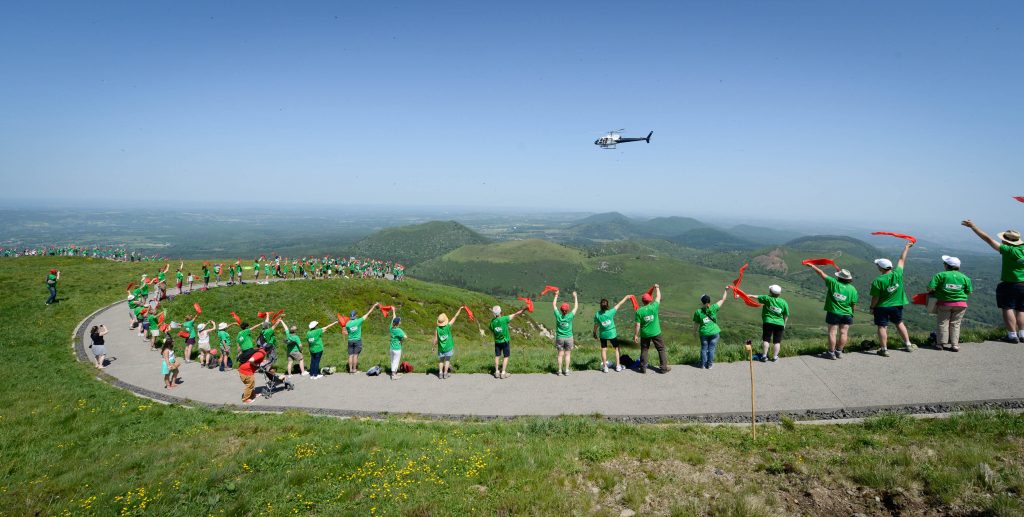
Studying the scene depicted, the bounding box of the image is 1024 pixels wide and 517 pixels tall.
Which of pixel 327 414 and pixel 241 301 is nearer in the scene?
pixel 327 414

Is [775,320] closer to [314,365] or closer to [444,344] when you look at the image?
[444,344]

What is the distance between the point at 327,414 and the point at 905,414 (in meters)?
14.6

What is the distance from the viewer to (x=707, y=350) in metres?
13.0

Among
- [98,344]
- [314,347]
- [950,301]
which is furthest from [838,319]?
[98,344]

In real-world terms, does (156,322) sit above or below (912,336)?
below

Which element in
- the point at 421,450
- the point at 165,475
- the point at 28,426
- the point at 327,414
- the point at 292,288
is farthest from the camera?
the point at 292,288

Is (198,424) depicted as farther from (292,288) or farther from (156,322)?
(292,288)

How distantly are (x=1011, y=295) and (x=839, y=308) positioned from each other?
4.50 meters

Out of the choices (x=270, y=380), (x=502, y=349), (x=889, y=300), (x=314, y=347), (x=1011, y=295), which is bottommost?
(x=270, y=380)

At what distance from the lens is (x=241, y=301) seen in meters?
33.6

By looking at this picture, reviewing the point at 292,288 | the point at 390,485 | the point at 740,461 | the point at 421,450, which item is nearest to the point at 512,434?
the point at 421,450

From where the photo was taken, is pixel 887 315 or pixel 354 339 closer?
pixel 887 315

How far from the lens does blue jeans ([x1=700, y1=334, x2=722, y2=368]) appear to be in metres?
12.8

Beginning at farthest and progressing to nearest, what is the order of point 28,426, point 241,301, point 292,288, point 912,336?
point 292,288 < point 241,301 < point 912,336 < point 28,426
